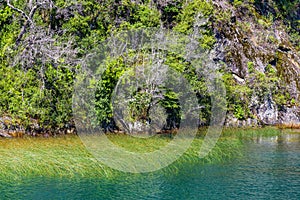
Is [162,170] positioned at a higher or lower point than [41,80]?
lower

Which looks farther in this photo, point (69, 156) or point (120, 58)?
point (120, 58)

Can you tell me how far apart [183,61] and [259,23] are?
1415 centimetres

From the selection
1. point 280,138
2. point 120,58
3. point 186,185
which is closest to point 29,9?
point 120,58

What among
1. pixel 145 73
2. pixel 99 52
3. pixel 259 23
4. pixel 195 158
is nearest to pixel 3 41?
pixel 99 52

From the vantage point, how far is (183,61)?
111 ft

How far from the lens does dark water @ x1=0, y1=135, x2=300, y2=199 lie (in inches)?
699

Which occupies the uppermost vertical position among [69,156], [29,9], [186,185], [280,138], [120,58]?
[29,9]

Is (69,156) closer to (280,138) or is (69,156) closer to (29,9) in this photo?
(29,9)

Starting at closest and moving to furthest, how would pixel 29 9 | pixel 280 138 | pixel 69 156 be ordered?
pixel 69 156 → pixel 29 9 → pixel 280 138

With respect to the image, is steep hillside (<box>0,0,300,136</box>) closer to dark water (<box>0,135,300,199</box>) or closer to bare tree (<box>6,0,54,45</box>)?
bare tree (<box>6,0,54,45</box>)

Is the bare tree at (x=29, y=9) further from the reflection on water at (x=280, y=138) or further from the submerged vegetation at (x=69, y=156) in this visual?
the reflection on water at (x=280, y=138)

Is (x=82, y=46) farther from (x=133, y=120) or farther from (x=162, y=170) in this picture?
(x=162, y=170)

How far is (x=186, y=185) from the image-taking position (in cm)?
1919

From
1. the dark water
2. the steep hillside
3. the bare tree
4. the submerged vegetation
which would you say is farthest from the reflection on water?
the bare tree
